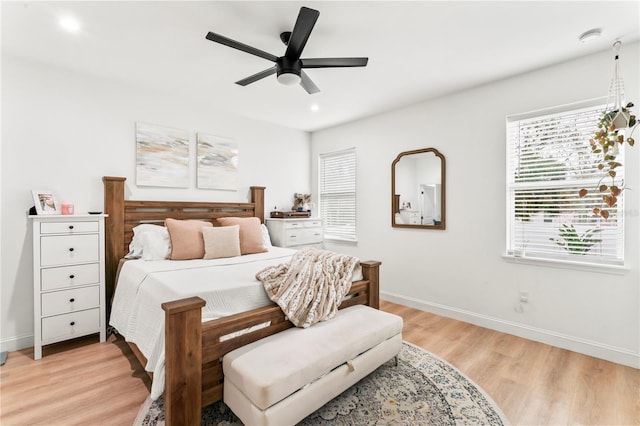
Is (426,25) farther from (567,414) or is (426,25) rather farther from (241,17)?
(567,414)

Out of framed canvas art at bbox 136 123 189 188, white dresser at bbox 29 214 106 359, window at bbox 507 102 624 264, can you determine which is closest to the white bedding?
white dresser at bbox 29 214 106 359

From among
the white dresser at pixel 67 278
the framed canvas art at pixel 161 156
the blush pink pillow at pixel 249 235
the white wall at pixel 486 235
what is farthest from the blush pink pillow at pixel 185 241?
the white wall at pixel 486 235

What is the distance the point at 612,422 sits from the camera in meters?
1.73

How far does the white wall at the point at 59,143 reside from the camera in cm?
257

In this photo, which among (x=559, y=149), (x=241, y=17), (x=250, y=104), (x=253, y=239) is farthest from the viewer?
(x=250, y=104)

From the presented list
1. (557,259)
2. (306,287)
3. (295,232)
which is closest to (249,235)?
(295,232)

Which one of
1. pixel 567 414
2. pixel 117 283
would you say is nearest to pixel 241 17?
pixel 117 283

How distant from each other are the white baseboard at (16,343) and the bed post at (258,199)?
2571 mm

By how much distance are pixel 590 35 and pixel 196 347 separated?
11.1 ft

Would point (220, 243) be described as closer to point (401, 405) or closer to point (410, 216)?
point (401, 405)

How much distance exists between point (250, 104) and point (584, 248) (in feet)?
12.2

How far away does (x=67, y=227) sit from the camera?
2.55 m

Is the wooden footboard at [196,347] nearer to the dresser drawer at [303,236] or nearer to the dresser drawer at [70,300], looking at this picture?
the dresser drawer at [70,300]

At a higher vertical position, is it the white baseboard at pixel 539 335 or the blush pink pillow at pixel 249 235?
the blush pink pillow at pixel 249 235
